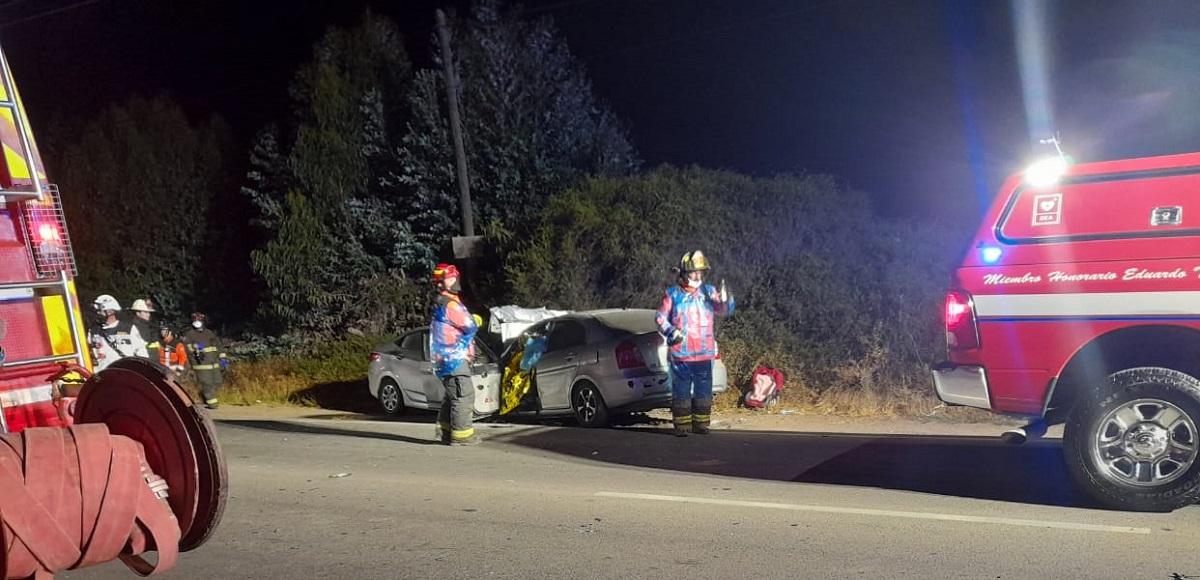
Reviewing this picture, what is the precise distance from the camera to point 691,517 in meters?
6.47

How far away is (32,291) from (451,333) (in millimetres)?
5596

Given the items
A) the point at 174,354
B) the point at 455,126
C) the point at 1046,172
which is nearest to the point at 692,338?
the point at 1046,172

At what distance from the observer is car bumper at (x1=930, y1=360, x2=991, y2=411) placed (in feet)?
21.1

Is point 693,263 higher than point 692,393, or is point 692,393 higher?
point 693,263

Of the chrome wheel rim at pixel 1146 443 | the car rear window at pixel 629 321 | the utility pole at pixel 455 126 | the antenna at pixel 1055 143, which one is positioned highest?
the utility pole at pixel 455 126

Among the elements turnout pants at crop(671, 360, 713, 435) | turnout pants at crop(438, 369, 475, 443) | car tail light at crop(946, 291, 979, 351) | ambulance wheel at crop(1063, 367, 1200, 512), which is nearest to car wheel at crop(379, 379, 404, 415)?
turnout pants at crop(438, 369, 475, 443)

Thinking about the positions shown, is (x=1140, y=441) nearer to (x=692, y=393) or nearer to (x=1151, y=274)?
(x=1151, y=274)

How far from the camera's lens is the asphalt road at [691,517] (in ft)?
17.5

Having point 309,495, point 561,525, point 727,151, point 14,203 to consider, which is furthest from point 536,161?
point 14,203

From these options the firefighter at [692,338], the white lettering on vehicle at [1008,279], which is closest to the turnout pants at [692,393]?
the firefighter at [692,338]

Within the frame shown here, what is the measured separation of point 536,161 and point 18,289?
52.2 ft

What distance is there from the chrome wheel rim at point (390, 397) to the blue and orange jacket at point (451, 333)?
14.4 ft

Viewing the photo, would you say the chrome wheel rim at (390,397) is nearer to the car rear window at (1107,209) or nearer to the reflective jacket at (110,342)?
the reflective jacket at (110,342)

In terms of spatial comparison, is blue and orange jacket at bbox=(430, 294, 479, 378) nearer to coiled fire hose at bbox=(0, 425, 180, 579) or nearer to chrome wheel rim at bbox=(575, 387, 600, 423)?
chrome wheel rim at bbox=(575, 387, 600, 423)
